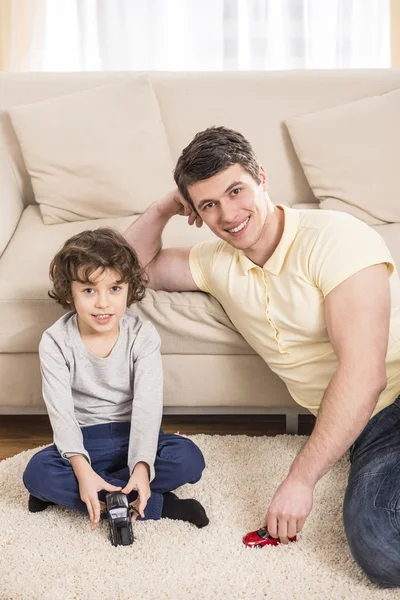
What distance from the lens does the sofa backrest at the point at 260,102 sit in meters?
2.61

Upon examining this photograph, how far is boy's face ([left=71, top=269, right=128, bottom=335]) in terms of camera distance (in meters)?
1.71

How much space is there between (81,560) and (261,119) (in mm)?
1624

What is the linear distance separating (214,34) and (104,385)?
92.5 inches

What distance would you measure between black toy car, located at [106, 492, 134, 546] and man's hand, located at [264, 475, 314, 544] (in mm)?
314

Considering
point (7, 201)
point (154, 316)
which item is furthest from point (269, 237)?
point (7, 201)

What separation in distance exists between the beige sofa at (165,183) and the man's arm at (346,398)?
1.62 feet

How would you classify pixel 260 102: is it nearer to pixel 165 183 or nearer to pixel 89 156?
pixel 165 183

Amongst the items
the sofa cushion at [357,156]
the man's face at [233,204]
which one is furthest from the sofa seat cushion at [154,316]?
the sofa cushion at [357,156]

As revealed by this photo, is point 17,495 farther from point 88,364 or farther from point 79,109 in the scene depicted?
point 79,109

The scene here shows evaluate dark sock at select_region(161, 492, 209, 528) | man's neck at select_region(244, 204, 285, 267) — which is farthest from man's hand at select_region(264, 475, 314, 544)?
man's neck at select_region(244, 204, 285, 267)

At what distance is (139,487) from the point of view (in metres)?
Answer: 1.65

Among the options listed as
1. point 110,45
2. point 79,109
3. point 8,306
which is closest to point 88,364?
point 8,306

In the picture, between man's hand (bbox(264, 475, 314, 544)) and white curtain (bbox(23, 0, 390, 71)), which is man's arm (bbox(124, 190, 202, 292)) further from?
white curtain (bbox(23, 0, 390, 71))

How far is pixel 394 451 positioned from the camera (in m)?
1.58
